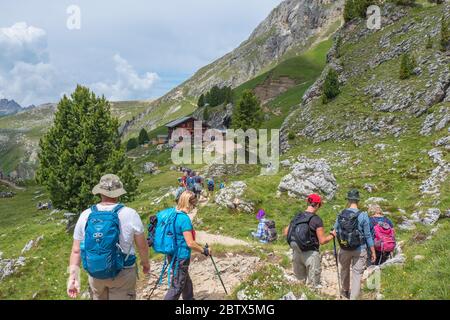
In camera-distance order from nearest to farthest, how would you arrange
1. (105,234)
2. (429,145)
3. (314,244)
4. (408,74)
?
(105,234) < (314,244) < (429,145) < (408,74)

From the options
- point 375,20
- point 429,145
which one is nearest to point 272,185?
point 429,145

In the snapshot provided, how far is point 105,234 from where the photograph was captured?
258 inches

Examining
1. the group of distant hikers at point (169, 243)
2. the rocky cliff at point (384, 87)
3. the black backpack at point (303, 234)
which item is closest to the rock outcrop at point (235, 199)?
the group of distant hikers at point (169, 243)

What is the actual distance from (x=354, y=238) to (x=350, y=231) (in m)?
0.21

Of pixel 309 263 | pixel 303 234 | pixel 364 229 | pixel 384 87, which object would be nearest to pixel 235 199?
pixel 364 229

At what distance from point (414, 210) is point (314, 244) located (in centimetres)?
1535

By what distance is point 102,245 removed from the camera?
6.55m

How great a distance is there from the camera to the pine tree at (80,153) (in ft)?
96.7

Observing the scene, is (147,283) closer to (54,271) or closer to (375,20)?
(54,271)

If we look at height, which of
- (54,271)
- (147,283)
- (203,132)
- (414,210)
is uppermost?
(203,132)

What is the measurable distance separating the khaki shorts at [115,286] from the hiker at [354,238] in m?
5.56

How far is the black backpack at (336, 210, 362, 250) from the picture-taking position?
31.4 ft

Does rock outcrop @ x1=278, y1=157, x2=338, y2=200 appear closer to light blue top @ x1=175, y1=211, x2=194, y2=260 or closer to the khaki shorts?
light blue top @ x1=175, y1=211, x2=194, y2=260

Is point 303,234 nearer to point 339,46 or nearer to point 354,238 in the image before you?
point 354,238
